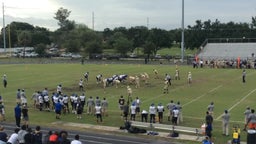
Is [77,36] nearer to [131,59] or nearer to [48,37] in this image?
[131,59]

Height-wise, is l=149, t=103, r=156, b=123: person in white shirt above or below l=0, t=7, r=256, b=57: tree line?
below

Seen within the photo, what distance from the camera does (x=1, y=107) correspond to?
994 inches

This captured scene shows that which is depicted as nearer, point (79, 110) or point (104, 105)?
point (79, 110)

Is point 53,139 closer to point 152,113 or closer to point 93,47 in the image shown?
point 152,113

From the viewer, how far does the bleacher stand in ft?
251

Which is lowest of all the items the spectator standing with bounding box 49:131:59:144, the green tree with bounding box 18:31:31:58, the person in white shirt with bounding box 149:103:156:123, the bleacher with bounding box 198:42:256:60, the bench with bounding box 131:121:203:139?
the bench with bounding box 131:121:203:139

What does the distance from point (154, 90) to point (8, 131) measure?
17.5 meters

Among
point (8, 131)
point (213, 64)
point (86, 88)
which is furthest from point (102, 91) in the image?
point (213, 64)

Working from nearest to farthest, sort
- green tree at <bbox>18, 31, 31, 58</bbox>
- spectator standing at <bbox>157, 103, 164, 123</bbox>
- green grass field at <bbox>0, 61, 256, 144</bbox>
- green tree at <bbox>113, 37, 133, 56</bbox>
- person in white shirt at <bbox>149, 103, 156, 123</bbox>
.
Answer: person in white shirt at <bbox>149, 103, 156, 123</bbox>, spectator standing at <bbox>157, 103, 164, 123</bbox>, green grass field at <bbox>0, 61, 256, 144</bbox>, green tree at <bbox>113, 37, 133, 56</bbox>, green tree at <bbox>18, 31, 31, 58</bbox>

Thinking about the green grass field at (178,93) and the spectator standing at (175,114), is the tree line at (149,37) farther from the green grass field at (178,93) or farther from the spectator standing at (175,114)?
the spectator standing at (175,114)

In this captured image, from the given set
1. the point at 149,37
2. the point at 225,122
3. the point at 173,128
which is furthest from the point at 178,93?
the point at 149,37

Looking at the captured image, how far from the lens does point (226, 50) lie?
80750 mm

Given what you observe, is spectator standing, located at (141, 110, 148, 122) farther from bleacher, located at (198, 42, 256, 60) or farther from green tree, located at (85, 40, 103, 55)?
green tree, located at (85, 40, 103, 55)

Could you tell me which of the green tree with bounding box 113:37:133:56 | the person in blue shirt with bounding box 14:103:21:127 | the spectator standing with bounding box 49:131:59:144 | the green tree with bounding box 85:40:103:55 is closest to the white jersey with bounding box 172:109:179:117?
the person in blue shirt with bounding box 14:103:21:127
